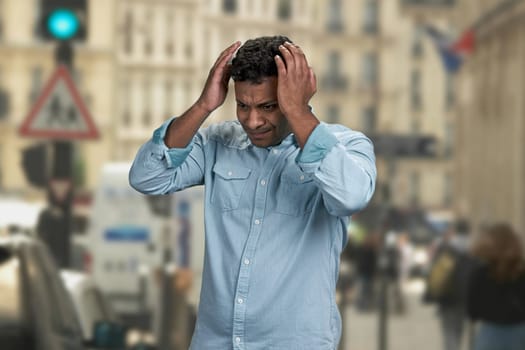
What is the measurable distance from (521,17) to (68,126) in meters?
11.2

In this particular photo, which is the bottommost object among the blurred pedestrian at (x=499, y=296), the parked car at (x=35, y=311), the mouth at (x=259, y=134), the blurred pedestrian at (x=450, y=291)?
the blurred pedestrian at (x=450, y=291)

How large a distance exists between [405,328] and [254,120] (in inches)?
481

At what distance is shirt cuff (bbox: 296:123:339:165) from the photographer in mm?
2680

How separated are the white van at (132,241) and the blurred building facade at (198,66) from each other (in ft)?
3.26

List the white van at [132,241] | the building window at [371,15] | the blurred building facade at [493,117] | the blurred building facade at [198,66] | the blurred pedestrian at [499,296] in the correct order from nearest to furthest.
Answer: the blurred pedestrian at [499,296]
the white van at [132,241]
the blurred building facade at [198,66]
the blurred building facade at [493,117]
the building window at [371,15]

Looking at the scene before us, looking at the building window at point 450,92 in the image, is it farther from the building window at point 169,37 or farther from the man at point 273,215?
the man at point 273,215

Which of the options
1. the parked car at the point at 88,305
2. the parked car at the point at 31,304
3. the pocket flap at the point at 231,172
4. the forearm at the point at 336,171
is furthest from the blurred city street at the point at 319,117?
the forearm at the point at 336,171

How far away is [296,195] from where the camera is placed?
109 inches

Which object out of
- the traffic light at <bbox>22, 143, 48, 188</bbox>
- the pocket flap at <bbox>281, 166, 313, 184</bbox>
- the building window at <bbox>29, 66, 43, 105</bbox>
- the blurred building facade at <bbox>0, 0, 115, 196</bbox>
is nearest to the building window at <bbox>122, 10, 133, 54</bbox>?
Answer: the blurred building facade at <bbox>0, 0, 115, 196</bbox>

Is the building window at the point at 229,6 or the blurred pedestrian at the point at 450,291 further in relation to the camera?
the building window at the point at 229,6

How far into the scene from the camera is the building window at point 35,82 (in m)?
16.8

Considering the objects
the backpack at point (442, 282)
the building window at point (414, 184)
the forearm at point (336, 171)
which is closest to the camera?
the forearm at point (336, 171)

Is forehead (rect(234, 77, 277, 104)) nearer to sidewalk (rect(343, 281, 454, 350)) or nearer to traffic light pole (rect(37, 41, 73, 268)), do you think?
traffic light pole (rect(37, 41, 73, 268))

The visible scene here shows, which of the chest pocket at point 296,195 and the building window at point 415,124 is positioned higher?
the chest pocket at point 296,195
